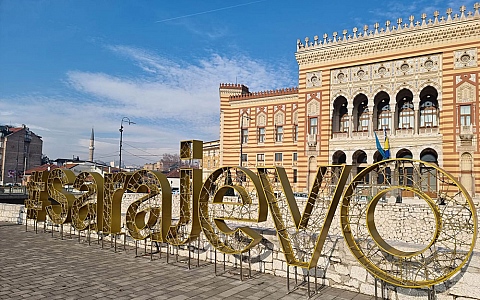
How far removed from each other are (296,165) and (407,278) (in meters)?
27.2

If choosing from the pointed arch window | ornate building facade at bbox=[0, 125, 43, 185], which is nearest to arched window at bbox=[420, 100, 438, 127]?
the pointed arch window

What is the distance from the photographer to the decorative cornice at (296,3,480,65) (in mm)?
24875

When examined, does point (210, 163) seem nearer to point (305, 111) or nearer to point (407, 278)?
point (305, 111)

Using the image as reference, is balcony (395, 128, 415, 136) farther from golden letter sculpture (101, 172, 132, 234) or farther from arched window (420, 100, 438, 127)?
golden letter sculpture (101, 172, 132, 234)

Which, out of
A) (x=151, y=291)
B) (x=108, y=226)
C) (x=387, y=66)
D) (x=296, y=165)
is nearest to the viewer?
(x=151, y=291)

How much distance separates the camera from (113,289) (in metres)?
7.96

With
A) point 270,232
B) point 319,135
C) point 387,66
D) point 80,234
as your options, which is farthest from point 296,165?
point 270,232

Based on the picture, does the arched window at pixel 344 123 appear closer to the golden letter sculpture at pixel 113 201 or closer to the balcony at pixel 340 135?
the balcony at pixel 340 135

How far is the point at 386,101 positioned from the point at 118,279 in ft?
86.6

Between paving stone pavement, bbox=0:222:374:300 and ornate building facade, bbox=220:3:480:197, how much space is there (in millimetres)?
21678

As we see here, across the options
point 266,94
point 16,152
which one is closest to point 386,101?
point 266,94

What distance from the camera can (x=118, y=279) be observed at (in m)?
8.74

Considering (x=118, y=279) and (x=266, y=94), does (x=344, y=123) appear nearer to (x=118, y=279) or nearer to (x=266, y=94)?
(x=266, y=94)

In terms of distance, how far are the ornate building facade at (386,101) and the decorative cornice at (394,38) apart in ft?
0.21
